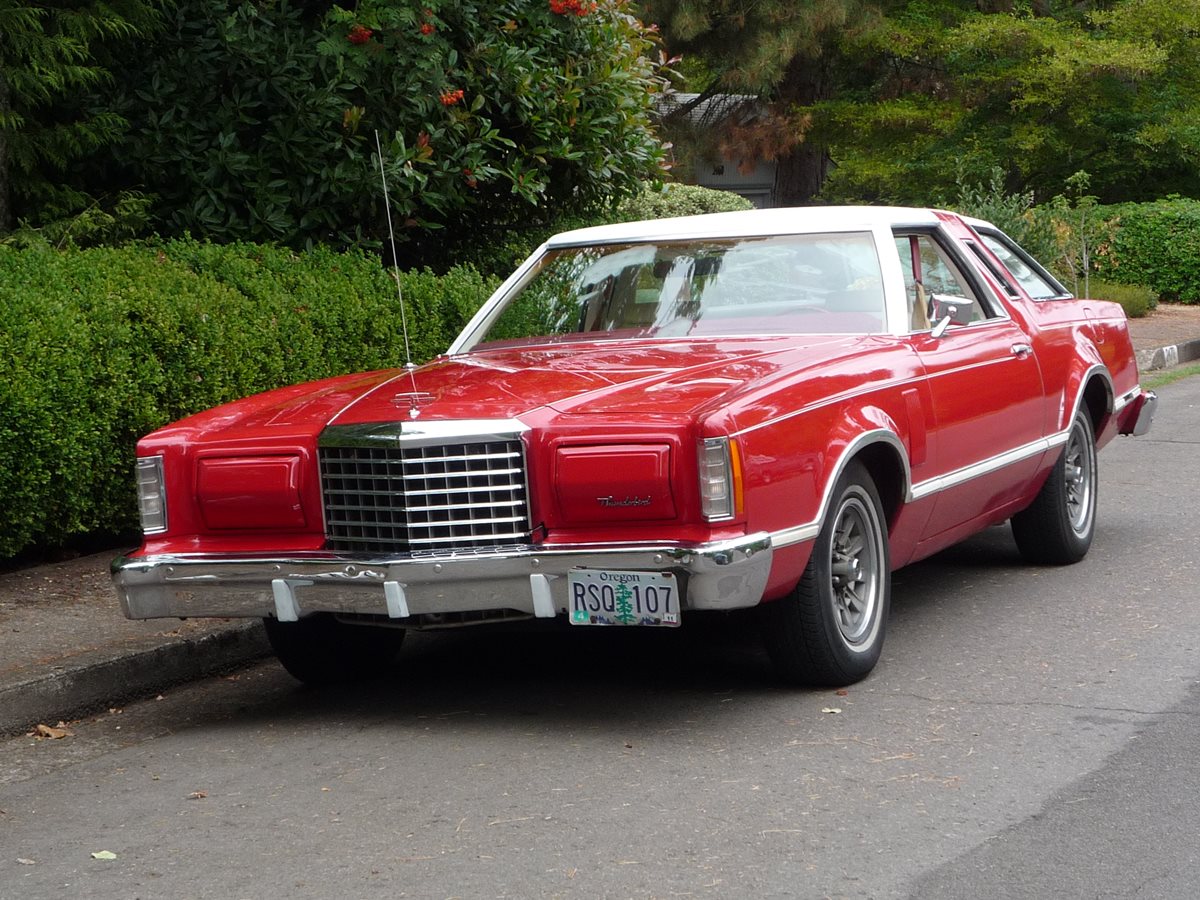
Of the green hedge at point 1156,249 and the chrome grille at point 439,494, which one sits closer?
the chrome grille at point 439,494

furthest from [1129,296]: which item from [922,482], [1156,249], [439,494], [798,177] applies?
[439,494]

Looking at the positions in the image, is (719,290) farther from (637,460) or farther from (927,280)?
(637,460)

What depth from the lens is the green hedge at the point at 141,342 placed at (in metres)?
7.17

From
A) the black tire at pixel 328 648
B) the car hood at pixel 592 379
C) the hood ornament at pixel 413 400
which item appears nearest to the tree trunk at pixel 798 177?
the car hood at pixel 592 379

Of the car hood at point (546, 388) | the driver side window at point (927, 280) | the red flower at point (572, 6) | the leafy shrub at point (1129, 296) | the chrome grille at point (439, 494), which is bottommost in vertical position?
the leafy shrub at point (1129, 296)

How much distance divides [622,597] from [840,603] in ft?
3.48

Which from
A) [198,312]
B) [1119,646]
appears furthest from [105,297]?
[1119,646]

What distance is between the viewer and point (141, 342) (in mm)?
7793

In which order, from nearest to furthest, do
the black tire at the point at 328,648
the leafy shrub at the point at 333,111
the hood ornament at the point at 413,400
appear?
the hood ornament at the point at 413,400 → the black tire at the point at 328,648 → the leafy shrub at the point at 333,111

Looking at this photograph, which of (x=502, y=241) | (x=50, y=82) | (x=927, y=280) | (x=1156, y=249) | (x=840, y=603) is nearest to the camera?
(x=840, y=603)

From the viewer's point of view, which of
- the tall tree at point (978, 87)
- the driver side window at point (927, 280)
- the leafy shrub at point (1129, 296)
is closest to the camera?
the driver side window at point (927, 280)

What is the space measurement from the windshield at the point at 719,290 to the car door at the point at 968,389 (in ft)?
0.83

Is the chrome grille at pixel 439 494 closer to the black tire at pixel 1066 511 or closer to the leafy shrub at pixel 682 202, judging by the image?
the black tire at pixel 1066 511

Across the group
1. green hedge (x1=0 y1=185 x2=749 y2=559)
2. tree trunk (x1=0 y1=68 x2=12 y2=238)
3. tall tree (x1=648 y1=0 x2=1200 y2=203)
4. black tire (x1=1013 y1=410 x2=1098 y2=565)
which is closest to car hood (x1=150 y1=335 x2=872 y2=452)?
green hedge (x1=0 y1=185 x2=749 y2=559)
